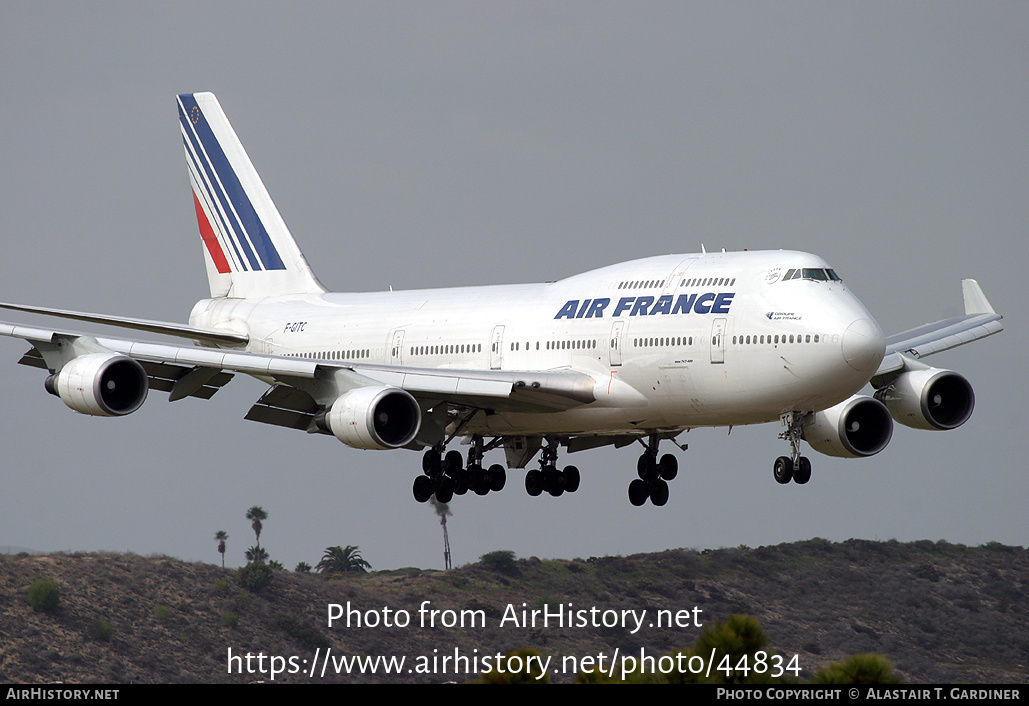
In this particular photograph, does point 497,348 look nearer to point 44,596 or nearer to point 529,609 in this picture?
point 44,596

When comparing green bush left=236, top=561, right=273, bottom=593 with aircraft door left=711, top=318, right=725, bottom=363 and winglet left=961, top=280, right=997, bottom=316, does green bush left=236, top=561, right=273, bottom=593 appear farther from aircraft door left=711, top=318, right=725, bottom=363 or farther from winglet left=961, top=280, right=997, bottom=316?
aircraft door left=711, top=318, right=725, bottom=363

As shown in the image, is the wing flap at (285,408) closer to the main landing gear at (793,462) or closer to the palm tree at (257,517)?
the main landing gear at (793,462)

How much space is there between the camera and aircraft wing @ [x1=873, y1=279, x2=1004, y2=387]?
49.5 m

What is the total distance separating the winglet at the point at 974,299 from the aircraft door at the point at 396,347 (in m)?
19.2

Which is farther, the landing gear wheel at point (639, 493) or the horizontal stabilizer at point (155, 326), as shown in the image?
the landing gear wheel at point (639, 493)

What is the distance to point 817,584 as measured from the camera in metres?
117

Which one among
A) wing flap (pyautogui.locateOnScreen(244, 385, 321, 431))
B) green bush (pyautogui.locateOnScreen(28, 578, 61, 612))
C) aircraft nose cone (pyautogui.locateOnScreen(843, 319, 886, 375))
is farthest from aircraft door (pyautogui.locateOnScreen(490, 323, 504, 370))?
green bush (pyautogui.locateOnScreen(28, 578, 61, 612))

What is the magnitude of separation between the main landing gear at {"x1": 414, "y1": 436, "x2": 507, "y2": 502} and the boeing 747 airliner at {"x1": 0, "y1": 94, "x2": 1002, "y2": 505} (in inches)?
2.7

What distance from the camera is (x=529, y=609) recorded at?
113812 mm

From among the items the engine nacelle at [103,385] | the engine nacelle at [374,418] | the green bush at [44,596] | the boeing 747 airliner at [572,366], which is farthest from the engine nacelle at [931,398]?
the green bush at [44,596]

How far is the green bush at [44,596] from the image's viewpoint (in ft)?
342
